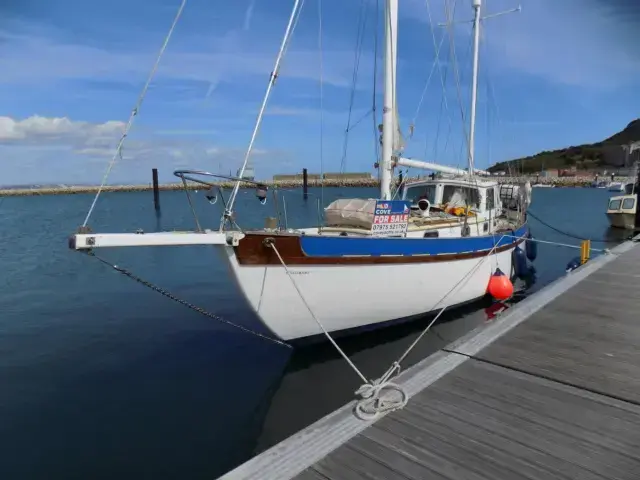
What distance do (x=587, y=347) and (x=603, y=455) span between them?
8.60 ft

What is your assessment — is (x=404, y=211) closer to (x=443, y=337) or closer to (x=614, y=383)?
(x=443, y=337)

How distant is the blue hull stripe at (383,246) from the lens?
7.90 metres

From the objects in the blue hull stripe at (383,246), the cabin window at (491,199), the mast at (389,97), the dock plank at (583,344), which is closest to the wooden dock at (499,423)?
the dock plank at (583,344)

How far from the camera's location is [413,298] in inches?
380

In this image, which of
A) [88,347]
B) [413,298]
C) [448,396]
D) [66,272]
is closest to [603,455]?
[448,396]

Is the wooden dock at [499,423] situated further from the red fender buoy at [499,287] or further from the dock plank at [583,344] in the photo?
the red fender buoy at [499,287]

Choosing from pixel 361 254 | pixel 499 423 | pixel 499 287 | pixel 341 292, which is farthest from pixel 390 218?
pixel 499 423

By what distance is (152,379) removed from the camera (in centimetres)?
802

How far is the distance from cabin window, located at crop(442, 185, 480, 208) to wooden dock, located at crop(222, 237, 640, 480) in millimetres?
7729

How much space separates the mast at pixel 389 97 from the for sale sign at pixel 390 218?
152 centimetres

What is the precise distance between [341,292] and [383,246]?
1258 millimetres

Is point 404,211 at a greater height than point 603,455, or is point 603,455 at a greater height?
point 404,211

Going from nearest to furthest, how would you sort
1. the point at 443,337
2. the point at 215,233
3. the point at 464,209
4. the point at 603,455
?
Answer: the point at 603,455
the point at 215,233
the point at 443,337
the point at 464,209

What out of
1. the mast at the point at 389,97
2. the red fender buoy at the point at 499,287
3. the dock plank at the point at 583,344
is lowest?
the red fender buoy at the point at 499,287
